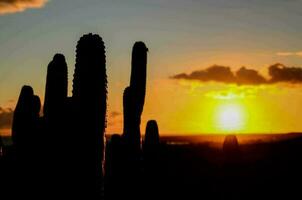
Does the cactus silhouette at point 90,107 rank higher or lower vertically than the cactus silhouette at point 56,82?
lower

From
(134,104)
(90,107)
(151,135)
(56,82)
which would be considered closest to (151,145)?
(151,135)

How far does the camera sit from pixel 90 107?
8.31 metres

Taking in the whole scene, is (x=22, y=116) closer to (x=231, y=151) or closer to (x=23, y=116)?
(x=23, y=116)

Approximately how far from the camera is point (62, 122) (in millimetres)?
9312

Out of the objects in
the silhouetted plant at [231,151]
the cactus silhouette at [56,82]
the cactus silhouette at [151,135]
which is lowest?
the silhouetted plant at [231,151]

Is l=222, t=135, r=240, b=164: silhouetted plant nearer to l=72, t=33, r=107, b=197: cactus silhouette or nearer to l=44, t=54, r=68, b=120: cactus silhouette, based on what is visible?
l=44, t=54, r=68, b=120: cactus silhouette

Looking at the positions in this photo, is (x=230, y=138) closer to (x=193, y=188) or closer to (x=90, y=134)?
(x=193, y=188)

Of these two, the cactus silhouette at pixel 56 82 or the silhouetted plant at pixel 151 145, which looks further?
the silhouetted plant at pixel 151 145

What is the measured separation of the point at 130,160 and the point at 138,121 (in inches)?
59.2

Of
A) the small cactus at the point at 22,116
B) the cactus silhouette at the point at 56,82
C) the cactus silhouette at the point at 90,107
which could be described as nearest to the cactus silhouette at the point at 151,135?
the small cactus at the point at 22,116

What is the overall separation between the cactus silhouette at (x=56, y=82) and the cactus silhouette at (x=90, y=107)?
5.40 metres

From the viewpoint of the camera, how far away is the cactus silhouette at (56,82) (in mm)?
14280

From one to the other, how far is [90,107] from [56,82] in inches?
266

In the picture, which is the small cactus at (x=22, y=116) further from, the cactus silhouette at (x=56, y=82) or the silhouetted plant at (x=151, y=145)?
the silhouetted plant at (x=151, y=145)
